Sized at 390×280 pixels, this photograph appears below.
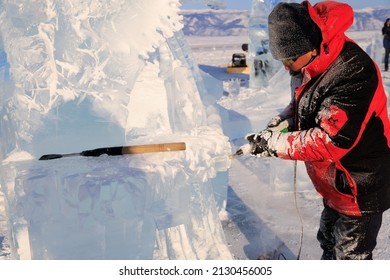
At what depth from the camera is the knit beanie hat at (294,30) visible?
1552 millimetres

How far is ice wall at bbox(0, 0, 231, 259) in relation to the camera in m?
2.21

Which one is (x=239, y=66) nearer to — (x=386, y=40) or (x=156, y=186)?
(x=386, y=40)

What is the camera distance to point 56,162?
94.8 inches

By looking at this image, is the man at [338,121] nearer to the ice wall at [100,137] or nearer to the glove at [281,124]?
the glove at [281,124]

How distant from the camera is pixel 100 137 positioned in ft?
8.65

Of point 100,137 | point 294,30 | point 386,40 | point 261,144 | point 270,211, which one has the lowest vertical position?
point 270,211

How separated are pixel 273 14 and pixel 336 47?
0.27 meters

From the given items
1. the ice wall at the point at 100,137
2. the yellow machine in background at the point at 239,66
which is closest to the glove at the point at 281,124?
the ice wall at the point at 100,137

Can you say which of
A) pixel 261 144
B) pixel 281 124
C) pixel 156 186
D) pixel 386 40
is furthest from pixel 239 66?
pixel 261 144

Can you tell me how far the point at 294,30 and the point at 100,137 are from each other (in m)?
1.48
